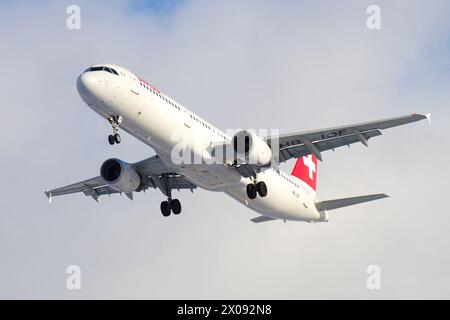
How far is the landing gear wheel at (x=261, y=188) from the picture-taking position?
147 ft

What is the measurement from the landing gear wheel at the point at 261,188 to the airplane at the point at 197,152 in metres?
0.06

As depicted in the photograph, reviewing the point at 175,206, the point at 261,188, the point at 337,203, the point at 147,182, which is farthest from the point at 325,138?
the point at 147,182

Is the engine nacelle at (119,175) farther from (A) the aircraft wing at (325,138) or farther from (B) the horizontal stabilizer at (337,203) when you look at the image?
(B) the horizontal stabilizer at (337,203)

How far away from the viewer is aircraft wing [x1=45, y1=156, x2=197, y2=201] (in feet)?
155

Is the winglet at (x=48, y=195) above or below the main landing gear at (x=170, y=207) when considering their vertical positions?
above

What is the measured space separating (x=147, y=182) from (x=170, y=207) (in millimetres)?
1910

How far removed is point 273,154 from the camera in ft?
149

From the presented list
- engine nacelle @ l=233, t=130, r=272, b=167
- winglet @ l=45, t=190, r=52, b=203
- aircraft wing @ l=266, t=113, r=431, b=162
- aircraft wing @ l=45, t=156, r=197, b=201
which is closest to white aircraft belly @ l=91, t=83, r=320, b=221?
engine nacelle @ l=233, t=130, r=272, b=167

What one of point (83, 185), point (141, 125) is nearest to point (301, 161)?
point (83, 185)

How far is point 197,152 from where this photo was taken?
41812 mm

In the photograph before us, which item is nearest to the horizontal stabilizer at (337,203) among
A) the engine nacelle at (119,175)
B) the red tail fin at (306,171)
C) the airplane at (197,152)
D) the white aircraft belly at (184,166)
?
the airplane at (197,152)

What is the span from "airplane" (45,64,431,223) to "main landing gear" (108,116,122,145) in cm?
4
